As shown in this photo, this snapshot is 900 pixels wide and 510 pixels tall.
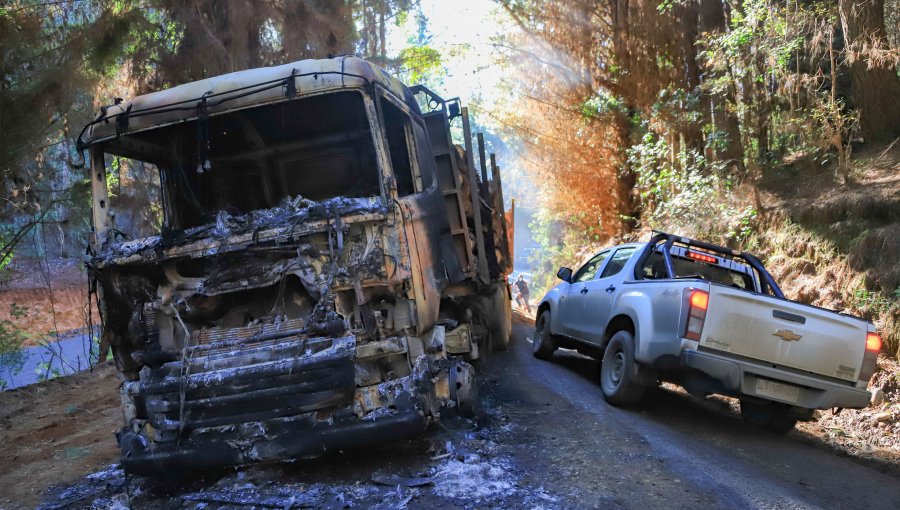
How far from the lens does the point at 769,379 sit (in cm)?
488

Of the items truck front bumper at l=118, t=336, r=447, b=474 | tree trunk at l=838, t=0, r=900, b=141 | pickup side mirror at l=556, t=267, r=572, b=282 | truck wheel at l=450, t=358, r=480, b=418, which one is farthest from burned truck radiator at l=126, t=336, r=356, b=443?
tree trunk at l=838, t=0, r=900, b=141

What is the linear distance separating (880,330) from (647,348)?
2998 mm

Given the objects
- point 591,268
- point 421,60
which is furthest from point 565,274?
point 421,60

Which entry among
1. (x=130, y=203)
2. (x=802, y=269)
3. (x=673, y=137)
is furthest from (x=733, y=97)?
(x=130, y=203)

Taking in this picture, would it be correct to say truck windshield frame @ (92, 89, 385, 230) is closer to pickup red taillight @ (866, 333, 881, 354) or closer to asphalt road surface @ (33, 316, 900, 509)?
asphalt road surface @ (33, 316, 900, 509)

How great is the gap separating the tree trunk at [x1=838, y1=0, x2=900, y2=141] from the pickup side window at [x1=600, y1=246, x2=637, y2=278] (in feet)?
13.2

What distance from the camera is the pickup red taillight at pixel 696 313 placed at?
15.8ft

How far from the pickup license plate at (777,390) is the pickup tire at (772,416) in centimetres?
44

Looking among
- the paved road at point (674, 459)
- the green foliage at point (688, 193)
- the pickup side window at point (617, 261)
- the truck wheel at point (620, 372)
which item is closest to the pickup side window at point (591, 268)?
the pickup side window at point (617, 261)

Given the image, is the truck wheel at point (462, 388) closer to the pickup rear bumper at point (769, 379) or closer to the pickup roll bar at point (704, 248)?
the pickup rear bumper at point (769, 379)

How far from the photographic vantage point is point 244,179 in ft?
19.4

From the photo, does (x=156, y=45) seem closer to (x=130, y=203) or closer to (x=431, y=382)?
(x=130, y=203)

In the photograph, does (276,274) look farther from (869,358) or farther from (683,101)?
(683,101)

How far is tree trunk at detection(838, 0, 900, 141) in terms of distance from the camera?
7.83 meters
